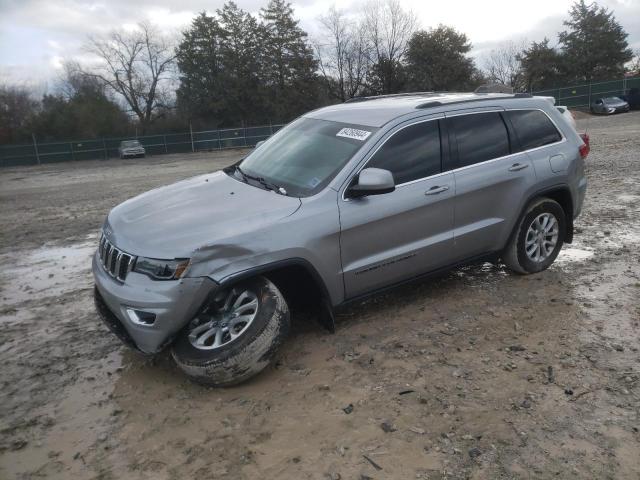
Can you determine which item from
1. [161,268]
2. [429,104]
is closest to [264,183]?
[161,268]

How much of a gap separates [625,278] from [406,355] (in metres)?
2.61

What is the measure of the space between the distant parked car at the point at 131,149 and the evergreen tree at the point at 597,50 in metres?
43.0

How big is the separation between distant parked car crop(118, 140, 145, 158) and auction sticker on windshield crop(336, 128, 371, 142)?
3667cm

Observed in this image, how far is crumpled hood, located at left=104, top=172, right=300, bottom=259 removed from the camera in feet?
10.7

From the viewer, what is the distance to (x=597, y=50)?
5244 cm

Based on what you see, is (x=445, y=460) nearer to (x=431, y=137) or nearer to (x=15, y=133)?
(x=431, y=137)

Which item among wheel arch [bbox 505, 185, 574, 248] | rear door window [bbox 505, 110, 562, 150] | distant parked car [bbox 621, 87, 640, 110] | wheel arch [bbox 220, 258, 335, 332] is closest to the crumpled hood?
wheel arch [bbox 220, 258, 335, 332]

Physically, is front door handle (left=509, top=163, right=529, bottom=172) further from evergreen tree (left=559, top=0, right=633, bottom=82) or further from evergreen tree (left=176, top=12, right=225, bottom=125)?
evergreen tree (left=559, top=0, right=633, bottom=82)

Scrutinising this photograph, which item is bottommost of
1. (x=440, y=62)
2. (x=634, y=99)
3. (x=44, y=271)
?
(x=44, y=271)

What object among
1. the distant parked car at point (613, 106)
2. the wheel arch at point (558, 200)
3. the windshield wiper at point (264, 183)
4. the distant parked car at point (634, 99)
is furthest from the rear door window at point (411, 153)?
the distant parked car at point (634, 99)

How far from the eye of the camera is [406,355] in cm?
371

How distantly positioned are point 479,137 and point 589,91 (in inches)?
1715

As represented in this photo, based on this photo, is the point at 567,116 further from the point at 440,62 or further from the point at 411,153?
the point at 440,62

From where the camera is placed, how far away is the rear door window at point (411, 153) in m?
4.02
